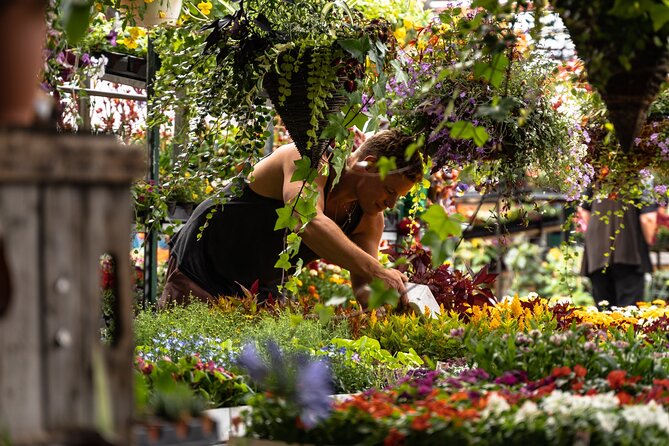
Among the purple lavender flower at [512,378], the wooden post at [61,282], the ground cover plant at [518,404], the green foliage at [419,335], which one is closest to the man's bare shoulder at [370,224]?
the green foliage at [419,335]

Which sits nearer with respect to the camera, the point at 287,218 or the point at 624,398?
the point at 624,398

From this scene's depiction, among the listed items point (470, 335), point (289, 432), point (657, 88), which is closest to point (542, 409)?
point (289, 432)

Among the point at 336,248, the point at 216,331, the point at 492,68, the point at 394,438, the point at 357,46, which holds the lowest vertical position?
the point at 394,438

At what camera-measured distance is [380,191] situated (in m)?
3.80

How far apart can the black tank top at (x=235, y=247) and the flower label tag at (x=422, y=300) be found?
1.61 feet

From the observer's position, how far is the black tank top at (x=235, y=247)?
13.5 feet

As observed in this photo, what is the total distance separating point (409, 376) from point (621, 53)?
1093 mm

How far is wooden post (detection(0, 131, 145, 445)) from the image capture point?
1.11 m

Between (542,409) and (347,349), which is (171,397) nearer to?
(542,409)

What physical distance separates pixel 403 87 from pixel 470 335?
3.29 feet

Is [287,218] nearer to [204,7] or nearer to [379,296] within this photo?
[204,7]

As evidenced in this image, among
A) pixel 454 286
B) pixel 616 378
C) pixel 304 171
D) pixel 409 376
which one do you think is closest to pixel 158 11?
pixel 304 171

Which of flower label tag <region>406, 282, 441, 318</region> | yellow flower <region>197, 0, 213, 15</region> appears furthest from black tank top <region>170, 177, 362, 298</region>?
yellow flower <region>197, 0, 213, 15</region>

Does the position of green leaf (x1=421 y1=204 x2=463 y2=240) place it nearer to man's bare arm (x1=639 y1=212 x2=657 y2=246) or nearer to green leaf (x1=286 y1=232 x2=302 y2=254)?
green leaf (x1=286 y1=232 x2=302 y2=254)
